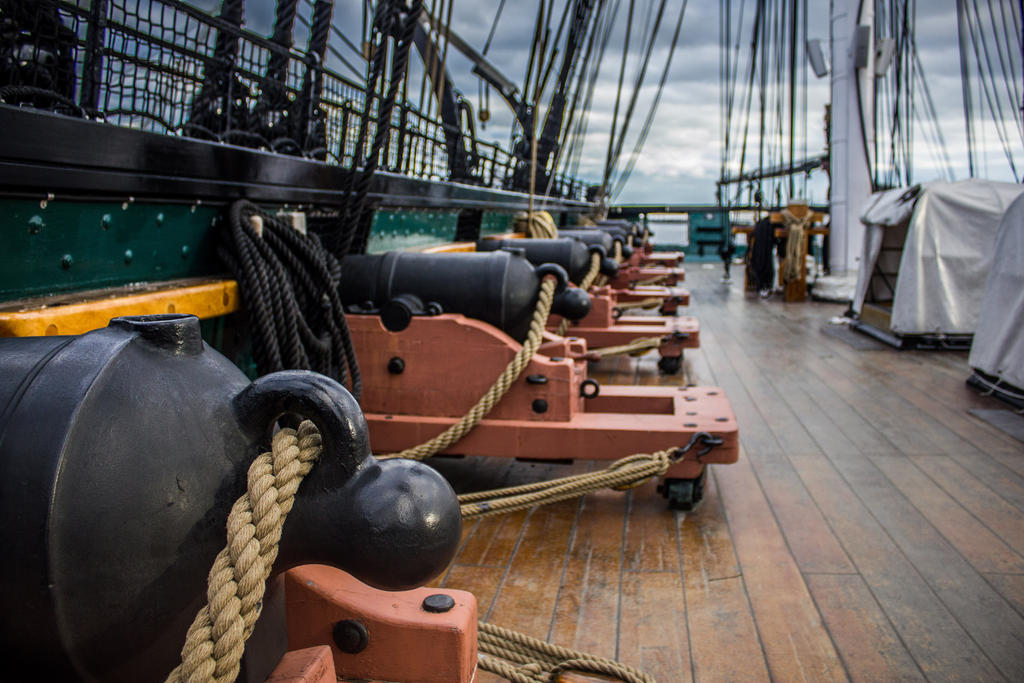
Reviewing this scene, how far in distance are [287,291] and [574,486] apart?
3.06 feet

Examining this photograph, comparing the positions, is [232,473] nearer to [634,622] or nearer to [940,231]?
[634,622]

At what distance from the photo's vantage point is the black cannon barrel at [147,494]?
0.76 m

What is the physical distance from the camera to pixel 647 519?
2459 millimetres

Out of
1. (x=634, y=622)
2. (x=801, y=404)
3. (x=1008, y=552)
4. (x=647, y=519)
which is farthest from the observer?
(x=801, y=404)

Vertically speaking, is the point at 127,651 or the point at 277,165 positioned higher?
the point at 277,165

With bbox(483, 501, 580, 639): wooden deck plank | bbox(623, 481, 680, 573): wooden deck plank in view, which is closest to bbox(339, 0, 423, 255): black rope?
bbox(483, 501, 580, 639): wooden deck plank

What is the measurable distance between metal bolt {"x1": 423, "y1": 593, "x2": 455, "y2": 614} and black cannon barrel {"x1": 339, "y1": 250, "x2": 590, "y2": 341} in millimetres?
1462

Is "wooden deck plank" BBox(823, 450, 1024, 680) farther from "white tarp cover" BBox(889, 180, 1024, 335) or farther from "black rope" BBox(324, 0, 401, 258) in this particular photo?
"white tarp cover" BBox(889, 180, 1024, 335)

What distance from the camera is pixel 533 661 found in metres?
1.56

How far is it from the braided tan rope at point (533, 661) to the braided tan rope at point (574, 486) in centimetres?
60

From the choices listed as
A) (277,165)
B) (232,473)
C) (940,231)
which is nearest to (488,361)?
(277,165)

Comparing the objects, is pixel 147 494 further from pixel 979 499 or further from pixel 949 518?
pixel 979 499

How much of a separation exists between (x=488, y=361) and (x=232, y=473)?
72.6 inches

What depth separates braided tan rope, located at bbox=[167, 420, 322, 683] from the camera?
777 millimetres
